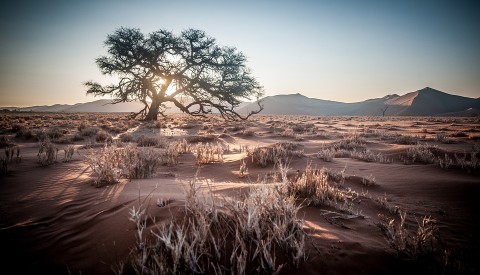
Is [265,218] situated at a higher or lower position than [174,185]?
higher

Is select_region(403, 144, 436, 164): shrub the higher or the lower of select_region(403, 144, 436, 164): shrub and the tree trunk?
the lower

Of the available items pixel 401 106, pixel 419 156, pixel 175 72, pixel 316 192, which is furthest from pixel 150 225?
pixel 401 106

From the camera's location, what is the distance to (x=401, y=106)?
362 feet

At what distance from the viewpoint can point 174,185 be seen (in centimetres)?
398

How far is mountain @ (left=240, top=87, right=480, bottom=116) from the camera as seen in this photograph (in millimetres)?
106188

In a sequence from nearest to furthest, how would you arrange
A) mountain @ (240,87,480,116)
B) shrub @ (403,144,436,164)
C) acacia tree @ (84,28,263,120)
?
shrub @ (403,144,436,164) → acacia tree @ (84,28,263,120) → mountain @ (240,87,480,116)

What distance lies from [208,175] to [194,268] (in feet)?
12.9

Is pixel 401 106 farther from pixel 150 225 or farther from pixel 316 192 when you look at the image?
pixel 150 225

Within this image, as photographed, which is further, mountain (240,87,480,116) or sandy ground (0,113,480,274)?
mountain (240,87,480,116)

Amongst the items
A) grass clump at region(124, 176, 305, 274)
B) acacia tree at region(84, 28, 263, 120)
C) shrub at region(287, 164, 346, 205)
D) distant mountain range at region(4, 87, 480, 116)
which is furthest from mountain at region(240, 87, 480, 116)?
grass clump at region(124, 176, 305, 274)

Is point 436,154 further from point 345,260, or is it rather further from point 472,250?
point 345,260

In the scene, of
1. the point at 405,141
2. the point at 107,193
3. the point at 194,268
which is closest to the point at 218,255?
the point at 194,268

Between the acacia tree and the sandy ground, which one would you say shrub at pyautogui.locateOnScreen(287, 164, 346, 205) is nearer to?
the sandy ground

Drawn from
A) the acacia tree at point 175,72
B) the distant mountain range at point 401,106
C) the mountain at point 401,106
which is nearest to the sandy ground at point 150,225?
the acacia tree at point 175,72
